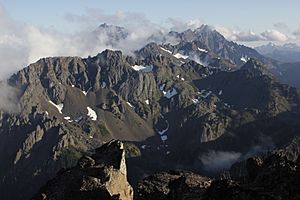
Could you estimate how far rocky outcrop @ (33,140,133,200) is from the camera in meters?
94.7

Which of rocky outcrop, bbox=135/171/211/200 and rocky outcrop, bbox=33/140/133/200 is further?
rocky outcrop, bbox=135/171/211/200

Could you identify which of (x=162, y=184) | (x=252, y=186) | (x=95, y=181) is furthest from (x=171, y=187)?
(x=162, y=184)

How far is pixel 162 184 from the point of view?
406 ft

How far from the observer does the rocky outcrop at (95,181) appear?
94.7 meters

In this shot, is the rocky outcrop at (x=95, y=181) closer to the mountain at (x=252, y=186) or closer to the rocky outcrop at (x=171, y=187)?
the rocky outcrop at (x=171, y=187)

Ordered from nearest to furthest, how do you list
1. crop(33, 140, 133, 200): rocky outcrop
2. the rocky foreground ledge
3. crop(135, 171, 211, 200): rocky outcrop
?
the rocky foreground ledge → crop(33, 140, 133, 200): rocky outcrop → crop(135, 171, 211, 200): rocky outcrop

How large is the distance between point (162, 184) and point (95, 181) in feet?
97.2

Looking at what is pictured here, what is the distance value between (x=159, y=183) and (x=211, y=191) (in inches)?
1858

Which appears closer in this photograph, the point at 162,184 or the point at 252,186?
the point at 252,186

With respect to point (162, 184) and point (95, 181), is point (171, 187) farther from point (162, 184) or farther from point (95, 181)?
point (162, 184)

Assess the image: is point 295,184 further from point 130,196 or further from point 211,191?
point 130,196

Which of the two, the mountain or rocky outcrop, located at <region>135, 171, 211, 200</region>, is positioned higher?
the mountain

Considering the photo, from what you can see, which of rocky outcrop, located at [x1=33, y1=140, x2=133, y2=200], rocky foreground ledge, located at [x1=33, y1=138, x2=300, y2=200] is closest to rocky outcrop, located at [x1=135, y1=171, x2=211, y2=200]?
rocky foreground ledge, located at [x1=33, y1=138, x2=300, y2=200]

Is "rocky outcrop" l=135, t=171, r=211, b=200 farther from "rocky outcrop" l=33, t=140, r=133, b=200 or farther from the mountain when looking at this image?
"rocky outcrop" l=33, t=140, r=133, b=200
